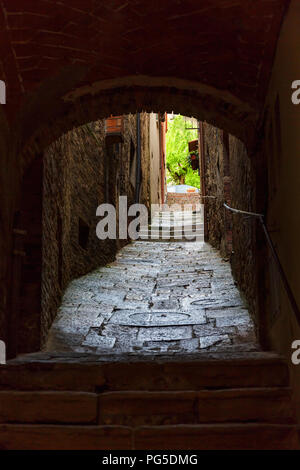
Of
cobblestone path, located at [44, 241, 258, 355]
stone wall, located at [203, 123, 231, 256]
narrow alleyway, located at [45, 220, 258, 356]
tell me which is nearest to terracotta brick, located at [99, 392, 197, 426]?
narrow alleyway, located at [45, 220, 258, 356]

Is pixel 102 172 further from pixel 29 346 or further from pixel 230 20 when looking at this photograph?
pixel 230 20

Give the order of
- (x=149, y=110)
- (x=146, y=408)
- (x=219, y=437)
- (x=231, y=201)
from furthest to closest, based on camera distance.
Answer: (x=231, y=201), (x=149, y=110), (x=146, y=408), (x=219, y=437)

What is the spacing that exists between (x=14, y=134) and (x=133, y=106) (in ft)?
3.58

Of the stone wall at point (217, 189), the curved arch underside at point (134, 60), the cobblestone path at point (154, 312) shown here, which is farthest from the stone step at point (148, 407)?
the stone wall at point (217, 189)

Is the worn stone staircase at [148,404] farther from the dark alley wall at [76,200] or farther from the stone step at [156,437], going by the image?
the dark alley wall at [76,200]

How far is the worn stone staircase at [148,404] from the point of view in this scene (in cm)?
299

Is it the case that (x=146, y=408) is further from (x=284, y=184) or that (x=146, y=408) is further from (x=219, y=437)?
(x=284, y=184)

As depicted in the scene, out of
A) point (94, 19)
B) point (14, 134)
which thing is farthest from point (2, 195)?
point (94, 19)

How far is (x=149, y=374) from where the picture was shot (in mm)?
3523

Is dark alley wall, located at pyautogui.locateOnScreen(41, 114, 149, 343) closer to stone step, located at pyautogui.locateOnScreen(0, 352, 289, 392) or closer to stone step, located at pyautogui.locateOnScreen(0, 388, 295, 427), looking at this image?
stone step, located at pyautogui.locateOnScreen(0, 352, 289, 392)

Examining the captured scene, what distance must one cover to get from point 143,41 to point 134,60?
269mm

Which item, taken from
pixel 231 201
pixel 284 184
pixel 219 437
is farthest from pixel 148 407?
pixel 231 201

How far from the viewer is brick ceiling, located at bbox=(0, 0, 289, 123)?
3.34m

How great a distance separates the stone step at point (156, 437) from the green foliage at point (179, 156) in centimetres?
2610
